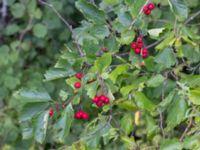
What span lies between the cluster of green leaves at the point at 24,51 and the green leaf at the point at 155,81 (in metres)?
1.06

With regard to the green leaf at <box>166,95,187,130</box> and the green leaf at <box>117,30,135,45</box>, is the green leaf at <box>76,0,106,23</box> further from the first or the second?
the green leaf at <box>166,95,187,130</box>

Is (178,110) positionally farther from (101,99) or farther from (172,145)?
(101,99)

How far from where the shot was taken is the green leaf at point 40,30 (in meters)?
2.73

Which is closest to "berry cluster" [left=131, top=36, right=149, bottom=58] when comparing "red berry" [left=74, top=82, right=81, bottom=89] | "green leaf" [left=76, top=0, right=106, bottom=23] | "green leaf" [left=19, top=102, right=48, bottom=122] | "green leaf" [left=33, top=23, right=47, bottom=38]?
"green leaf" [left=76, top=0, right=106, bottom=23]

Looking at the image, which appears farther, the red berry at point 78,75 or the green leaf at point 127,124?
the green leaf at point 127,124

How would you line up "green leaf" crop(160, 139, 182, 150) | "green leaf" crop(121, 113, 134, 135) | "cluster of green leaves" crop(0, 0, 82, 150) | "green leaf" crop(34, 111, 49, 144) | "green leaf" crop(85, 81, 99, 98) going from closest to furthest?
1. "green leaf" crop(160, 139, 182, 150)
2. "green leaf" crop(85, 81, 99, 98)
3. "green leaf" crop(34, 111, 49, 144)
4. "green leaf" crop(121, 113, 134, 135)
5. "cluster of green leaves" crop(0, 0, 82, 150)

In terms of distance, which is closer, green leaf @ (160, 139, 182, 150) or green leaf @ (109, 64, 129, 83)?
green leaf @ (160, 139, 182, 150)

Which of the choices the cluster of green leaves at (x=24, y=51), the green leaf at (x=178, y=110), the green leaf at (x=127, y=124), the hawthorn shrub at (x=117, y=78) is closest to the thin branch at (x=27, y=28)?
the cluster of green leaves at (x=24, y=51)

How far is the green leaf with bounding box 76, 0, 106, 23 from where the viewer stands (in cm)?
162

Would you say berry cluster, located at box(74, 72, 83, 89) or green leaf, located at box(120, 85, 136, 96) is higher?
berry cluster, located at box(74, 72, 83, 89)

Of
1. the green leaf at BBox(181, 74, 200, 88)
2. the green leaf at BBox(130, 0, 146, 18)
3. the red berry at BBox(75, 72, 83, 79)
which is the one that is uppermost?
the green leaf at BBox(130, 0, 146, 18)

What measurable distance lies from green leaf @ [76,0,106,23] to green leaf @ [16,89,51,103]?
10.6 inches

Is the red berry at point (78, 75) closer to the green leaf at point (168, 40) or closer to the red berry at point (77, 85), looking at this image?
the red berry at point (77, 85)

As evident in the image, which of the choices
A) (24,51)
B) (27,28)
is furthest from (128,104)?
(24,51)
